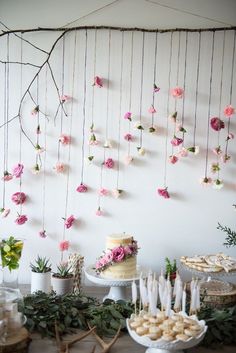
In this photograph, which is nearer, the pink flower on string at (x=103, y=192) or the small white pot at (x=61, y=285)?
the small white pot at (x=61, y=285)

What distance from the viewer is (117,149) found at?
211 cm

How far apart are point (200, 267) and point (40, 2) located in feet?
4.97

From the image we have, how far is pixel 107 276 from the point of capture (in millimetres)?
1752

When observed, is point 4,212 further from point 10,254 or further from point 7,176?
point 10,254

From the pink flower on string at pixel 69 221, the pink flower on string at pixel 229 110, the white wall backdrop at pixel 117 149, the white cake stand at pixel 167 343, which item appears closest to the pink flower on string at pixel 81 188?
the white wall backdrop at pixel 117 149

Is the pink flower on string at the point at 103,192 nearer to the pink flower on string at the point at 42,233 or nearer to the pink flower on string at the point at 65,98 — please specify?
the pink flower on string at the point at 42,233

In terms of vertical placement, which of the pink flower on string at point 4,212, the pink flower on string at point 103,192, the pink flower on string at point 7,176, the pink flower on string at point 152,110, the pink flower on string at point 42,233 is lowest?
the pink flower on string at point 42,233

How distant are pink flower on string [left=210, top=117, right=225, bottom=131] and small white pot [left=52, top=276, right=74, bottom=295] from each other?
3.29 feet

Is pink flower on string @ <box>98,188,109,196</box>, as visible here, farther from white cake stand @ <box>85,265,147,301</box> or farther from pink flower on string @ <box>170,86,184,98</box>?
pink flower on string @ <box>170,86,184,98</box>

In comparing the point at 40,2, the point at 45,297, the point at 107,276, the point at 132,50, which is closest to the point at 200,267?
the point at 107,276

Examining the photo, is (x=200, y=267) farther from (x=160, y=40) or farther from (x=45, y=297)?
(x=160, y=40)

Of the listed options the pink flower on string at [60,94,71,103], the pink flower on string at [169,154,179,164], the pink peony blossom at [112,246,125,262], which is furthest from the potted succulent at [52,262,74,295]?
the pink flower on string at [60,94,71,103]

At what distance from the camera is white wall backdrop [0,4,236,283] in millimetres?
2088

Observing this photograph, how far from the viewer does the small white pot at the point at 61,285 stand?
1.81m
